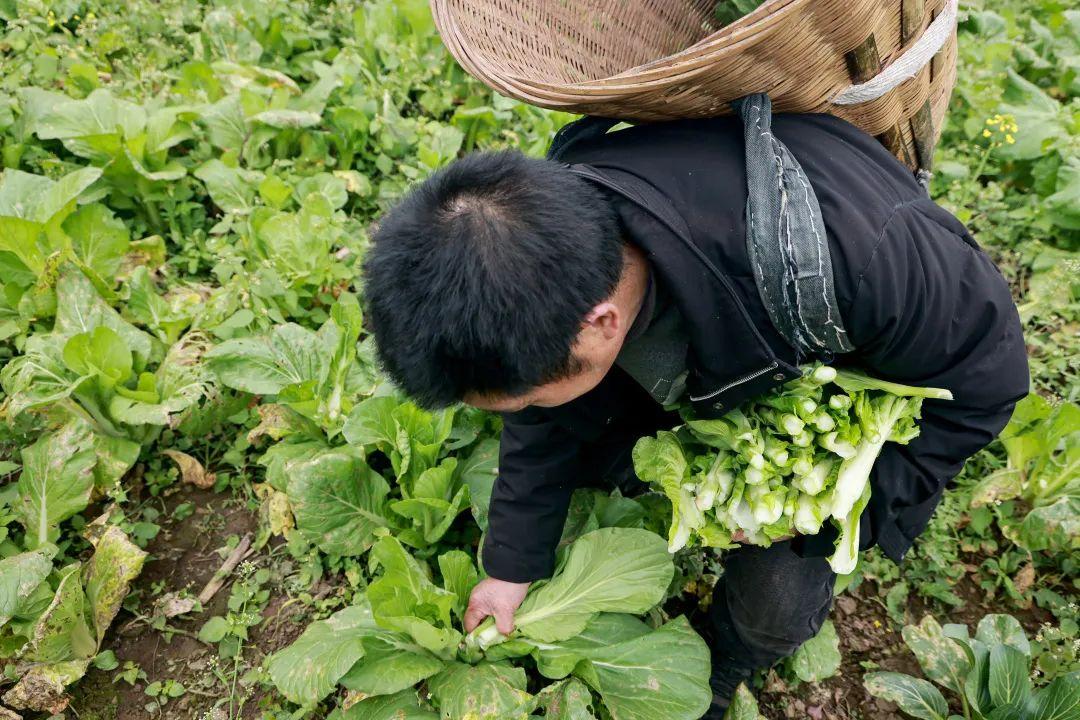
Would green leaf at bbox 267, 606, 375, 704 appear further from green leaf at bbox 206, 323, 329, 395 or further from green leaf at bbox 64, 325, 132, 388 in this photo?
green leaf at bbox 64, 325, 132, 388

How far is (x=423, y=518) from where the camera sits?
2.34m

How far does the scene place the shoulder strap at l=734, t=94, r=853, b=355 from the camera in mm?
1319

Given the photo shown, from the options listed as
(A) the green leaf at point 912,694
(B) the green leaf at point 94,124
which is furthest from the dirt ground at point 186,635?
(A) the green leaf at point 912,694

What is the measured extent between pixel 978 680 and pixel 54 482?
2.86 meters

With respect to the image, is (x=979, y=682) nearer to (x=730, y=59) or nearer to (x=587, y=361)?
(x=587, y=361)

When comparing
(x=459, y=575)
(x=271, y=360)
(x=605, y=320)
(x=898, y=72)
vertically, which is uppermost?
(x=898, y=72)

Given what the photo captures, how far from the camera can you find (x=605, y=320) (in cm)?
139

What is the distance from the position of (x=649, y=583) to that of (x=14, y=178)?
9.39ft

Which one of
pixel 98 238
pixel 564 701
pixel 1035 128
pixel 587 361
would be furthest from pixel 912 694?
pixel 98 238

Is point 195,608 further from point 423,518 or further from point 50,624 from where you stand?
point 423,518

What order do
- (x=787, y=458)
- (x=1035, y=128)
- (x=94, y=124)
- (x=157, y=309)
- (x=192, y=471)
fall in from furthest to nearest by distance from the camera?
(x=1035, y=128)
(x=94, y=124)
(x=157, y=309)
(x=192, y=471)
(x=787, y=458)

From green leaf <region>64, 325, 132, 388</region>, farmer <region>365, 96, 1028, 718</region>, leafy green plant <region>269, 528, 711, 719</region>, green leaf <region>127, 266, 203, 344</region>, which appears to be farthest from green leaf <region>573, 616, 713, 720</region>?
green leaf <region>127, 266, 203, 344</region>

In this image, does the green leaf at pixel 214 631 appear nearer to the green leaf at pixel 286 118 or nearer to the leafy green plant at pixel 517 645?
the leafy green plant at pixel 517 645

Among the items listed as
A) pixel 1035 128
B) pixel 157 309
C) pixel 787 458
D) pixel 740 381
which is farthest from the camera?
pixel 1035 128
